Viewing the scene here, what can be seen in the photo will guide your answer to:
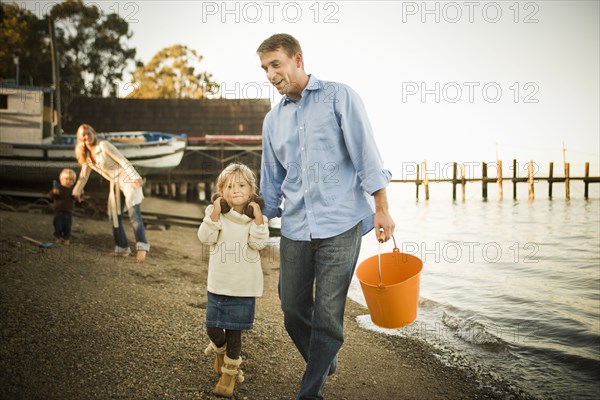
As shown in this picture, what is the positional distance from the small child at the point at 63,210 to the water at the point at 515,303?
5139 millimetres

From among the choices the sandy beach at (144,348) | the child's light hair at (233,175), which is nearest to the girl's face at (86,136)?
the sandy beach at (144,348)

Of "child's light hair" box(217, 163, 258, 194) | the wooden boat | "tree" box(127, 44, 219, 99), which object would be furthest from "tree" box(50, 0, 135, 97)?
"child's light hair" box(217, 163, 258, 194)

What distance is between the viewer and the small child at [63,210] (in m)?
8.99

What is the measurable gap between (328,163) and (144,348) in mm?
2403

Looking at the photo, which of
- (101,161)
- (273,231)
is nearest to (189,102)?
(273,231)

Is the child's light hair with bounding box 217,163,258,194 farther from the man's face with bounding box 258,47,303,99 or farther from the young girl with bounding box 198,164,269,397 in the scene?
the man's face with bounding box 258,47,303,99

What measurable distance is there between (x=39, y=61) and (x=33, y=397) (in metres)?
42.4

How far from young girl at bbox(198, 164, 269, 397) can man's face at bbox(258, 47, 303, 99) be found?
849mm

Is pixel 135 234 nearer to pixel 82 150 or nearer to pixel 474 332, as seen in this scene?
pixel 82 150

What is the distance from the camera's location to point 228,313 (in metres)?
3.70

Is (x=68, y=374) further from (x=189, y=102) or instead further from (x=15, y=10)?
(x=15, y=10)

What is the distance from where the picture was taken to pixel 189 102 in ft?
105

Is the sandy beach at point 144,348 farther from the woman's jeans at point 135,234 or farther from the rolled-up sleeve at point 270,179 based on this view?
the rolled-up sleeve at point 270,179

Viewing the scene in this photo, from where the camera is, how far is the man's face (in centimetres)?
328
